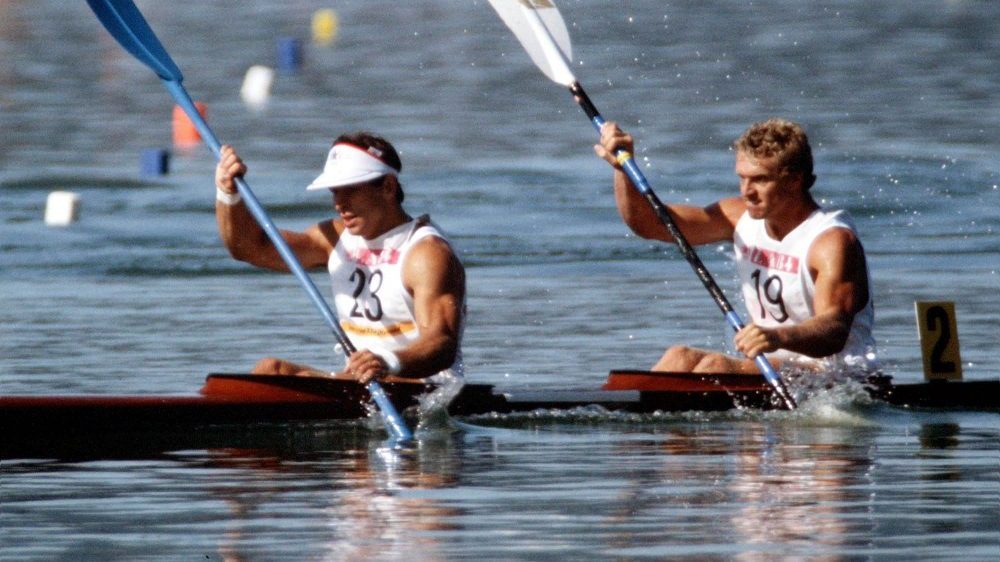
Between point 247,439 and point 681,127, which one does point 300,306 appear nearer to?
point 247,439

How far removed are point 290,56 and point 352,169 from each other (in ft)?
80.4

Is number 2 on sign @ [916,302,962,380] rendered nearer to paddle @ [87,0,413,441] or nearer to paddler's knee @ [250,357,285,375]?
paddle @ [87,0,413,441]

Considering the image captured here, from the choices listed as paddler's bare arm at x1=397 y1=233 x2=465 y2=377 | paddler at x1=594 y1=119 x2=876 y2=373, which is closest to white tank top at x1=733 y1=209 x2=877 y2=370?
paddler at x1=594 y1=119 x2=876 y2=373

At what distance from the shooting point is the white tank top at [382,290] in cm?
929

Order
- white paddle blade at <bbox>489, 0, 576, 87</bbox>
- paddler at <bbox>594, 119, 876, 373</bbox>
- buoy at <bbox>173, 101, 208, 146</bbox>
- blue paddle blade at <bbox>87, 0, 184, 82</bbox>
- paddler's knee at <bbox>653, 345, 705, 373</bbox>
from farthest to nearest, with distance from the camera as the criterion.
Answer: buoy at <bbox>173, 101, 208, 146</bbox> → white paddle blade at <bbox>489, 0, 576, 87</bbox> → blue paddle blade at <bbox>87, 0, 184, 82</bbox> → paddler's knee at <bbox>653, 345, 705, 373</bbox> → paddler at <bbox>594, 119, 876, 373</bbox>

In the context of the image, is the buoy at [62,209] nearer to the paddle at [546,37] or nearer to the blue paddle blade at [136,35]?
the paddle at [546,37]

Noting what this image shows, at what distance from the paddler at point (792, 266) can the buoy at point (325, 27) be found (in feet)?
96.9

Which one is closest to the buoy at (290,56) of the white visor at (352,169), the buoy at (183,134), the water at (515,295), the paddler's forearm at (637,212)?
the water at (515,295)

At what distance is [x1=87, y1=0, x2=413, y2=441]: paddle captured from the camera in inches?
359

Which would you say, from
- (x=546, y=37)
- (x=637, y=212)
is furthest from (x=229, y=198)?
(x=546, y=37)

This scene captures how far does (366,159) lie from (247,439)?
3.77 feet

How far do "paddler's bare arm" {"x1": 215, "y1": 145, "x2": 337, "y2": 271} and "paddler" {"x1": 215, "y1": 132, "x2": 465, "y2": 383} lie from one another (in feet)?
0.17

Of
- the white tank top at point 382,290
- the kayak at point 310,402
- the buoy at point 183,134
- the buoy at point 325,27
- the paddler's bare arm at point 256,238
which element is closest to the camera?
the kayak at point 310,402

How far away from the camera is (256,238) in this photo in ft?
32.3
